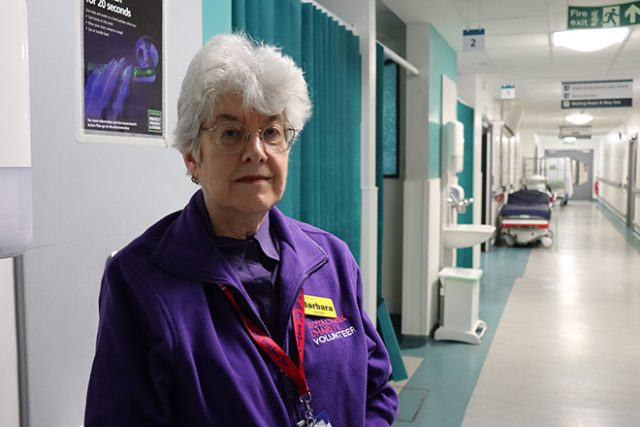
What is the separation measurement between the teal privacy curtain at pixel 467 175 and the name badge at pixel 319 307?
673cm

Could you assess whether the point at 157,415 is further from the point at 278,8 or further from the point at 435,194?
the point at 435,194

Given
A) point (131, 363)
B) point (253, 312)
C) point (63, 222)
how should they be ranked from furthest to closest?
point (63, 222) → point (253, 312) → point (131, 363)

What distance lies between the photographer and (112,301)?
1.20 m

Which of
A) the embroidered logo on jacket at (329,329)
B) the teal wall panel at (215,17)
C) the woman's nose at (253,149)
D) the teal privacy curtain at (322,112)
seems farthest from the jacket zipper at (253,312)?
the teal privacy curtain at (322,112)

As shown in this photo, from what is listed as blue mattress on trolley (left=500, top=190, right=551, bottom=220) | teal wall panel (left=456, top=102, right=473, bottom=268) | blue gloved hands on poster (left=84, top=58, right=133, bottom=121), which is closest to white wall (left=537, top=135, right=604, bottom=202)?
blue mattress on trolley (left=500, top=190, right=551, bottom=220)

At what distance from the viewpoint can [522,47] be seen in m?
6.89

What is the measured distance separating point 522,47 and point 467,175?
2.00 metres

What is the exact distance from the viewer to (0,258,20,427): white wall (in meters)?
1.32

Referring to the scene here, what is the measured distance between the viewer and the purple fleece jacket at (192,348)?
1.17 meters

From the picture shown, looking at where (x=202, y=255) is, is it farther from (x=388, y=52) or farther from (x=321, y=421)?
(x=388, y=52)

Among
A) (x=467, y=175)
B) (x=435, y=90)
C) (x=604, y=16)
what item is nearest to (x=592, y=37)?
(x=604, y=16)

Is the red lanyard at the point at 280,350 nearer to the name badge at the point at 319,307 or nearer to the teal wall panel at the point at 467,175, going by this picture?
the name badge at the point at 319,307

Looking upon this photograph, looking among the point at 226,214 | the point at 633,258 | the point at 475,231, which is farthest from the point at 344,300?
the point at 633,258

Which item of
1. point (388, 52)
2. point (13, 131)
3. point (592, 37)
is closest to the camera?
point (13, 131)
